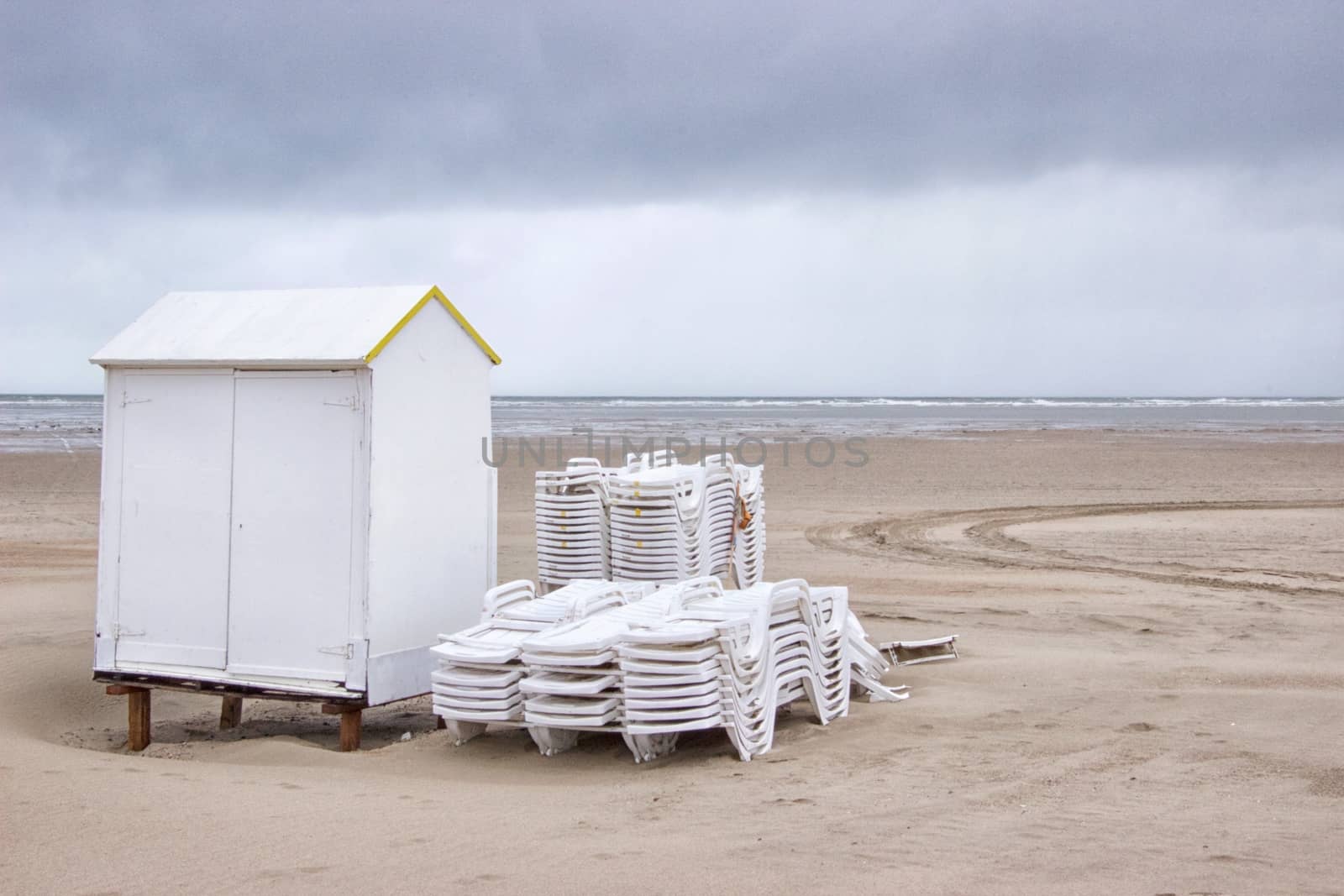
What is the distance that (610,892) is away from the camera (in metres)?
4.72

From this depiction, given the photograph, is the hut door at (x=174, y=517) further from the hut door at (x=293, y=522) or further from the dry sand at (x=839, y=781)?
the dry sand at (x=839, y=781)

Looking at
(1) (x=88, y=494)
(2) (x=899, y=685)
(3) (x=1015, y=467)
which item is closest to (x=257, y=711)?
(2) (x=899, y=685)

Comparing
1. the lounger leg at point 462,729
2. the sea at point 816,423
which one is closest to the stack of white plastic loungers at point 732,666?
the lounger leg at point 462,729

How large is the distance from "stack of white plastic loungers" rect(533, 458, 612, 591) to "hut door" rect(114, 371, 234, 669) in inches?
130

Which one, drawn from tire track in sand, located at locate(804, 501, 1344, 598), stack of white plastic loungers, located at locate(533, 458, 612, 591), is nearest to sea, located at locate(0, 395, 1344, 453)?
tire track in sand, located at locate(804, 501, 1344, 598)

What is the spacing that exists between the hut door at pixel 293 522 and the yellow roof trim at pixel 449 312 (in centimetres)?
29

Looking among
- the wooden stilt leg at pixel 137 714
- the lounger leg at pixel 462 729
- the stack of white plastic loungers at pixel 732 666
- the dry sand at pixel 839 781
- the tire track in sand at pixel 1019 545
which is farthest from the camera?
the tire track in sand at pixel 1019 545

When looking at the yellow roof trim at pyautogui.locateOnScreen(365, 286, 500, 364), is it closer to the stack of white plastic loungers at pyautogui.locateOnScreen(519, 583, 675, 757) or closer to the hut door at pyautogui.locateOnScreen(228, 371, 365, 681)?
the hut door at pyautogui.locateOnScreen(228, 371, 365, 681)

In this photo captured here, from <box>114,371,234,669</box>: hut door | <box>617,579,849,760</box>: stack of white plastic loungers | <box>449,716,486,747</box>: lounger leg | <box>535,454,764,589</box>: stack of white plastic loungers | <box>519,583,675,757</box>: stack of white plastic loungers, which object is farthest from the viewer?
<box>535,454,764,589</box>: stack of white plastic loungers

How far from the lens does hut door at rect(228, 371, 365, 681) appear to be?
8.07 metres

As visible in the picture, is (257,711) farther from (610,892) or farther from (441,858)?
(610,892)

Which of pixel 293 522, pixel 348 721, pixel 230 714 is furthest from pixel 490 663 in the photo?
pixel 230 714

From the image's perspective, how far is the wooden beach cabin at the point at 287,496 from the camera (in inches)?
318

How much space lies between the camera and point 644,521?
35.2ft
